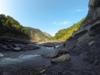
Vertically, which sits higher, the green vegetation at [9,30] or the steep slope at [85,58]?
the green vegetation at [9,30]

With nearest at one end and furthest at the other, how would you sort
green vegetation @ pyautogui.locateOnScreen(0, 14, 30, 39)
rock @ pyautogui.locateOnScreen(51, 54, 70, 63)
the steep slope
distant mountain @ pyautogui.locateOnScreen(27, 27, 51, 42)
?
the steep slope
rock @ pyautogui.locateOnScreen(51, 54, 70, 63)
green vegetation @ pyautogui.locateOnScreen(0, 14, 30, 39)
distant mountain @ pyautogui.locateOnScreen(27, 27, 51, 42)

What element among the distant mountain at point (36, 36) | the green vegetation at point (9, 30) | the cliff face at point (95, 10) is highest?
the distant mountain at point (36, 36)

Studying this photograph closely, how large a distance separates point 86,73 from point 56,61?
172 inches

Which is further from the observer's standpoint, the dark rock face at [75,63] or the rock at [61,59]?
the rock at [61,59]

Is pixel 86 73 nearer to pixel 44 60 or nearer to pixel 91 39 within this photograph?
pixel 44 60

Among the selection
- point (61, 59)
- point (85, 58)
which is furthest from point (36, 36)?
point (85, 58)

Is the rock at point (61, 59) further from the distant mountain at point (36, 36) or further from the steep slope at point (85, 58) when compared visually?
A: the distant mountain at point (36, 36)

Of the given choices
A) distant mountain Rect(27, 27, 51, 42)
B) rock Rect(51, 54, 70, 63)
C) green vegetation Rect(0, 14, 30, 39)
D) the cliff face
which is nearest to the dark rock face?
rock Rect(51, 54, 70, 63)

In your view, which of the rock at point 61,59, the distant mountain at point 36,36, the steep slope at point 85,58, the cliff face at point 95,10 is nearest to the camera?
the steep slope at point 85,58

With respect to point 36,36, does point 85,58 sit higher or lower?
lower

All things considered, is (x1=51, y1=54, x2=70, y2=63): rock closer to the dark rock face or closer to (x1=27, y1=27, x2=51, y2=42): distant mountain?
the dark rock face

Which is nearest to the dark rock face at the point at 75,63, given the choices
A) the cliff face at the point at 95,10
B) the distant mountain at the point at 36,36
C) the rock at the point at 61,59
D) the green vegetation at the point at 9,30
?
the rock at the point at 61,59

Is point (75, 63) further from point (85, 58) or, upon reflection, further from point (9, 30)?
point (9, 30)

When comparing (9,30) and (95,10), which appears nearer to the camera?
(95,10)
